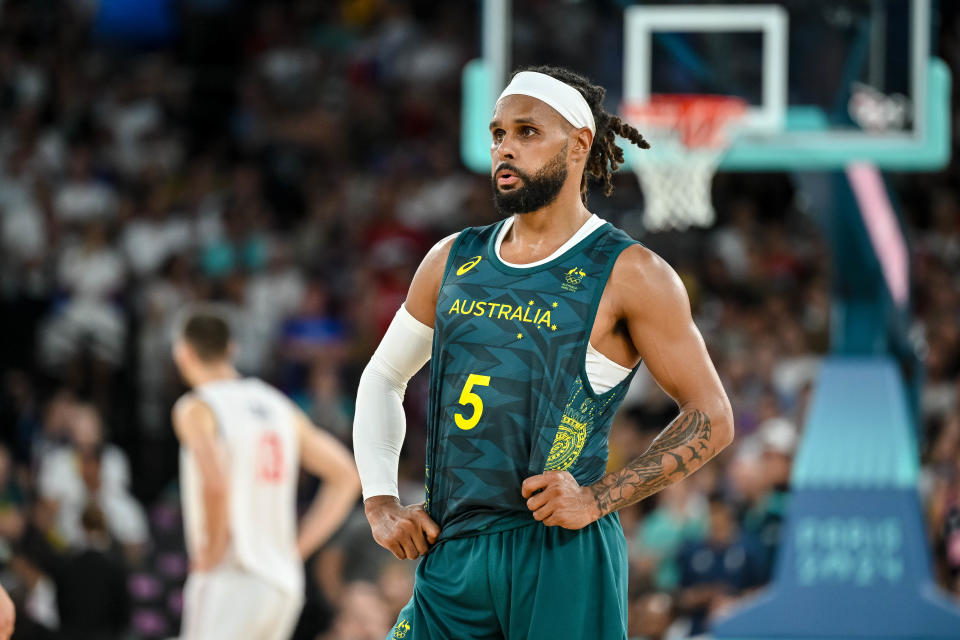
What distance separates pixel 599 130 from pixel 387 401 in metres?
0.97

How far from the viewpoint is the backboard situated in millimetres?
8305

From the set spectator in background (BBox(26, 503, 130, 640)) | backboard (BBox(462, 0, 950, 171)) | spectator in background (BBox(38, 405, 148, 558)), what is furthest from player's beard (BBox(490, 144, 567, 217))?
spectator in background (BBox(38, 405, 148, 558))

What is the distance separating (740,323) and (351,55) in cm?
614

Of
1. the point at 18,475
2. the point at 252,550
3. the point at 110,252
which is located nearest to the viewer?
the point at 252,550

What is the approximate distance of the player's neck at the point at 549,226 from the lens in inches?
154

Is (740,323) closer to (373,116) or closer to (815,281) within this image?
(815,281)

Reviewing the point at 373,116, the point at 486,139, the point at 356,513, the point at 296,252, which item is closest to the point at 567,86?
the point at 486,139

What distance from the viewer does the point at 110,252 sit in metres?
13.8

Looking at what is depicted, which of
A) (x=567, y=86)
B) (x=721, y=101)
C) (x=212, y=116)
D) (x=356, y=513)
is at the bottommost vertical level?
(x=356, y=513)

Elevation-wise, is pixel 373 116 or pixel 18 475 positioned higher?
pixel 373 116

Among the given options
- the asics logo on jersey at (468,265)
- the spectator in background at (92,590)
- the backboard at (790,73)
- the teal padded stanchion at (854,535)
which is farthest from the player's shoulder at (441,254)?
the spectator in background at (92,590)

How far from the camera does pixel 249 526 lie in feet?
22.3

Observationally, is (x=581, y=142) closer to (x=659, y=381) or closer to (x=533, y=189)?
(x=533, y=189)

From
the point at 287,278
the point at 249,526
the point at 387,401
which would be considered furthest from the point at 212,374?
the point at 287,278
